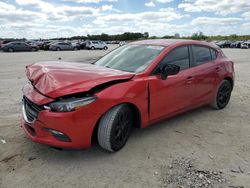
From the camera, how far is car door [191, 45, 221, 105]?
4.86 metres

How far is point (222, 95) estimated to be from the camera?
18.7 feet

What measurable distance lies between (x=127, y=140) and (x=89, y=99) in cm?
109

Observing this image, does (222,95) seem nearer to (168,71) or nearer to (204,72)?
(204,72)

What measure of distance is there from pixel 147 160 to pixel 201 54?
105 inches

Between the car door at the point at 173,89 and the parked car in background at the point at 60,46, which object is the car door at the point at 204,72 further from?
the parked car in background at the point at 60,46

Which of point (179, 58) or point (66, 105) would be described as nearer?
point (66, 105)

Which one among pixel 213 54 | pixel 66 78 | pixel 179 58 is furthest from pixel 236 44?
pixel 66 78

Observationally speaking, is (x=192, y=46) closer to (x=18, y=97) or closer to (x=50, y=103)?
(x=50, y=103)

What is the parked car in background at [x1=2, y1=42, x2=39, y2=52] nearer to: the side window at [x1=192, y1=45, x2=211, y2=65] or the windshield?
the windshield

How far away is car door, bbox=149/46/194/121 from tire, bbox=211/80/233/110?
113 centimetres

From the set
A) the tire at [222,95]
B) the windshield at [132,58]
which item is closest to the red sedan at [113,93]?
the windshield at [132,58]

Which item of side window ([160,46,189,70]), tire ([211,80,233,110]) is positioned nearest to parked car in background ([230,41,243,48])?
tire ([211,80,233,110])

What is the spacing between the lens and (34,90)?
3.50m

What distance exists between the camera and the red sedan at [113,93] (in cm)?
318
